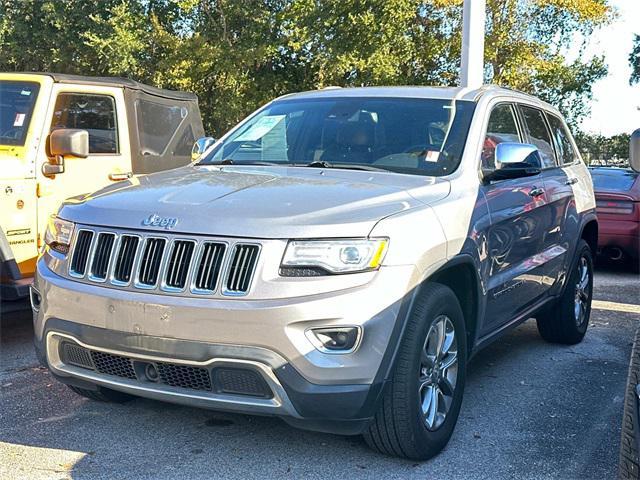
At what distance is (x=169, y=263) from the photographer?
3301 mm

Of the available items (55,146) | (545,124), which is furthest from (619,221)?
(55,146)

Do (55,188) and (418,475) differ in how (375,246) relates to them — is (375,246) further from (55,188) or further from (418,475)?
(55,188)

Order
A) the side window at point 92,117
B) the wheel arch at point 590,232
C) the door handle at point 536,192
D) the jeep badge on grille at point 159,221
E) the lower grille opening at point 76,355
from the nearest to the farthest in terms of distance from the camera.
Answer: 1. the jeep badge on grille at point 159,221
2. the lower grille opening at point 76,355
3. the door handle at point 536,192
4. the wheel arch at point 590,232
5. the side window at point 92,117

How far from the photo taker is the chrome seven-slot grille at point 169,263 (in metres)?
3.20

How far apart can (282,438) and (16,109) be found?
12.4 feet

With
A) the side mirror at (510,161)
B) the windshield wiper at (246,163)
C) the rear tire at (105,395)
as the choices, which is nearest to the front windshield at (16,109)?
the windshield wiper at (246,163)

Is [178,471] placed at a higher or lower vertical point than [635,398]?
lower

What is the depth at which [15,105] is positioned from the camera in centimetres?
622

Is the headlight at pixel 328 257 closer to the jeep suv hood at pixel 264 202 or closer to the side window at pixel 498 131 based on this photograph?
the jeep suv hood at pixel 264 202

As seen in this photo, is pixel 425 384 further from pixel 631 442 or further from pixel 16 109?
pixel 16 109

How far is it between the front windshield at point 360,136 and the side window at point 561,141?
163 cm

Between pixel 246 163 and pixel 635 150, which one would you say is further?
pixel 246 163

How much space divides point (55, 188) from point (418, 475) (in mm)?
3916

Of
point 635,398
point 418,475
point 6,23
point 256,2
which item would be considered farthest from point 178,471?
point 6,23
